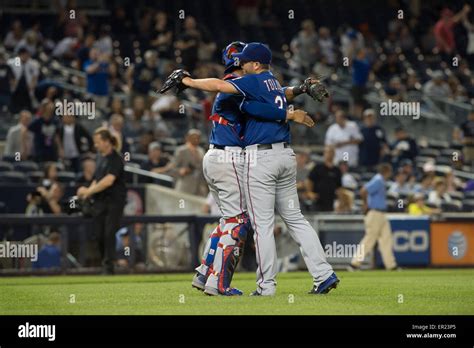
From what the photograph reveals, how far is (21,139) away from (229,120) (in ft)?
35.6

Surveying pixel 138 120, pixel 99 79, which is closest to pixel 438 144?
pixel 138 120

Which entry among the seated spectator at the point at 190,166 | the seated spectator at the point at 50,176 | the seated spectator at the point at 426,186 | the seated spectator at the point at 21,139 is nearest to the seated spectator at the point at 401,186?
the seated spectator at the point at 426,186

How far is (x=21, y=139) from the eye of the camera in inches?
884

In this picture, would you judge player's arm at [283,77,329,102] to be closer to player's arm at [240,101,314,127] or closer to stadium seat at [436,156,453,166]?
player's arm at [240,101,314,127]

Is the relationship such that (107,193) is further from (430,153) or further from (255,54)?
(430,153)

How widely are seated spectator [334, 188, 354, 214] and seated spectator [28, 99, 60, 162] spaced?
513cm

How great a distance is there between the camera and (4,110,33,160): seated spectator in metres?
22.3

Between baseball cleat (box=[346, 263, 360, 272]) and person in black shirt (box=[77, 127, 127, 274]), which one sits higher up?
person in black shirt (box=[77, 127, 127, 274])

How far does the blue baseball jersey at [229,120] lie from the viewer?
40.1 feet

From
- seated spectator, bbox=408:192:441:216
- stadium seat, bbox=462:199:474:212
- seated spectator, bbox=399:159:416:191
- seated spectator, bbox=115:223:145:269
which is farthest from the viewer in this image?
seated spectator, bbox=399:159:416:191

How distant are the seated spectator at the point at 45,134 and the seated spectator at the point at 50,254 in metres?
3.29

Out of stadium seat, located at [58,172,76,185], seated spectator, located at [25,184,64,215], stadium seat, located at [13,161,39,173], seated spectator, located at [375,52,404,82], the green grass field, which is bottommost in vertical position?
the green grass field

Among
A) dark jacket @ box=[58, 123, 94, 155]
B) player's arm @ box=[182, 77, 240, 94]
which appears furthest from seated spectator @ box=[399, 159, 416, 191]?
player's arm @ box=[182, 77, 240, 94]
